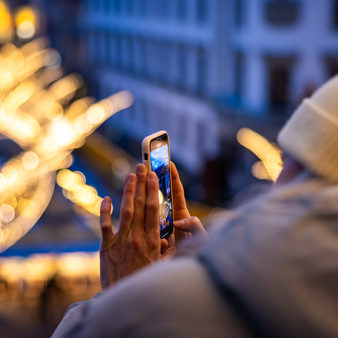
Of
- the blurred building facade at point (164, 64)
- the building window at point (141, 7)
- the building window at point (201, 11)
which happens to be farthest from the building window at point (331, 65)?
the building window at point (141, 7)

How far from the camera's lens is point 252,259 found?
809 mm

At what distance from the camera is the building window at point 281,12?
39.6 ft

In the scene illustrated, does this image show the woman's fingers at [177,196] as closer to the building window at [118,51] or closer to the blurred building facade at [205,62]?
the blurred building facade at [205,62]

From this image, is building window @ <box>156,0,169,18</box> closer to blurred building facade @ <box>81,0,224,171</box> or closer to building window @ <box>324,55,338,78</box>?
blurred building facade @ <box>81,0,224,171</box>

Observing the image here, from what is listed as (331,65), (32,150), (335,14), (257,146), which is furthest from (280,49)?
(32,150)

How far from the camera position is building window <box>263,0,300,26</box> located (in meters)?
12.1

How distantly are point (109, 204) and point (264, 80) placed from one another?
12.2 m

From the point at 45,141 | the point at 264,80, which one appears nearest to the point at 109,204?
the point at 264,80

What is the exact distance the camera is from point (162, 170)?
1.50 metres

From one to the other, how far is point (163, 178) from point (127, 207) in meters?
0.29

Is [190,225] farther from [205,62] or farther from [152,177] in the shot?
[205,62]

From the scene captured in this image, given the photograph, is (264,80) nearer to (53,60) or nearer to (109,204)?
(109,204)

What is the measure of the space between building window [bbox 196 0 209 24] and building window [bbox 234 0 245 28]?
4.24 feet

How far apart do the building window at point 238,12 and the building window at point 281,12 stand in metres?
0.99
